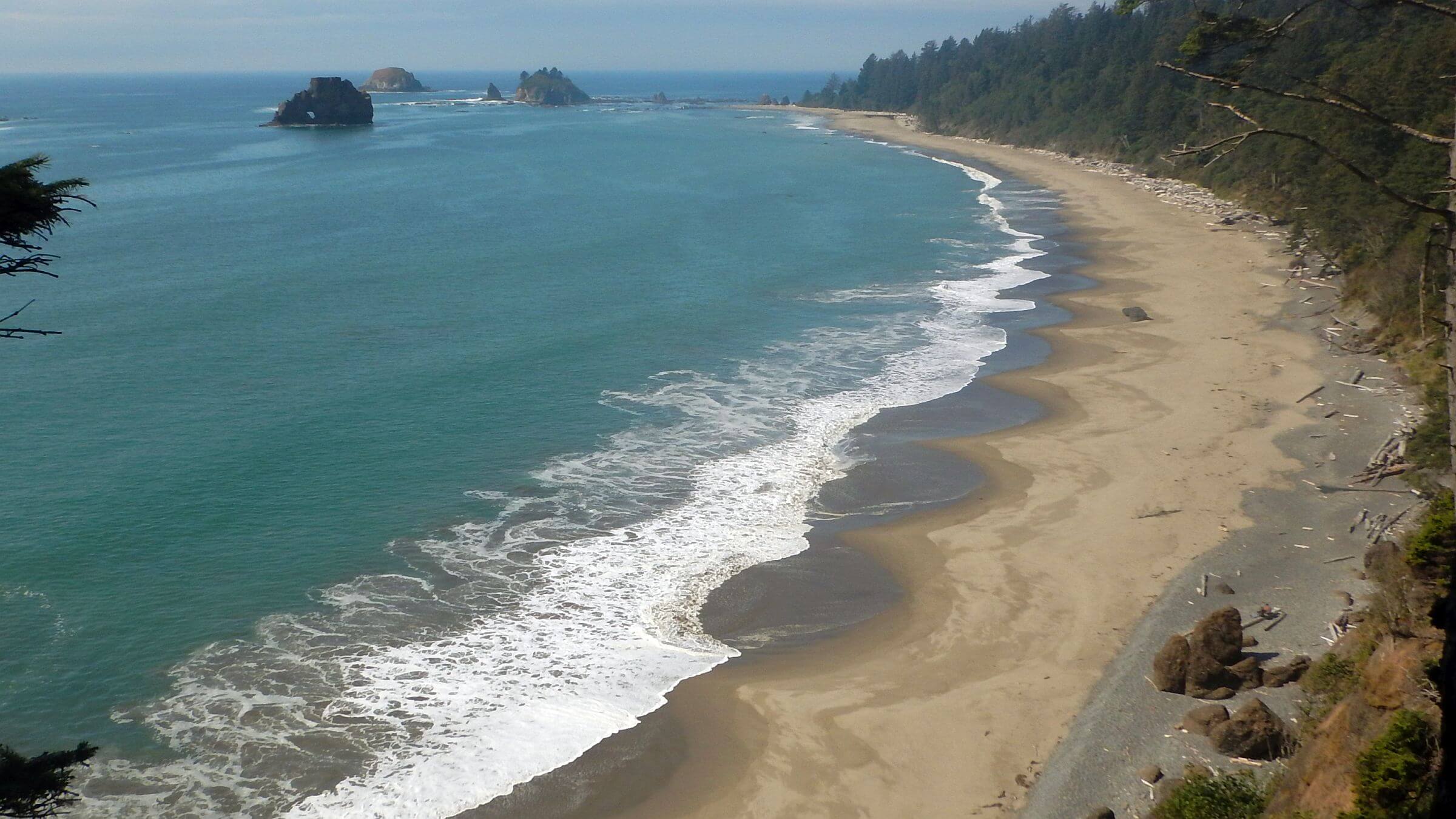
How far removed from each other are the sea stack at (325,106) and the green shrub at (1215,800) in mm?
150720

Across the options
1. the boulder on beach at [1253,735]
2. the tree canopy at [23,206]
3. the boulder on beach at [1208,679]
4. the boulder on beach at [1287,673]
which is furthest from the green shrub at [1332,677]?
the tree canopy at [23,206]

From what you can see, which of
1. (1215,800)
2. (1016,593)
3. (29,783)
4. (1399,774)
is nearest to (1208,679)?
(1215,800)

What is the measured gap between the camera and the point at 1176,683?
1488 cm

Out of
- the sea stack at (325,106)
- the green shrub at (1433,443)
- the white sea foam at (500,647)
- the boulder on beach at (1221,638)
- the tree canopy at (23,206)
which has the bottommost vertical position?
the white sea foam at (500,647)

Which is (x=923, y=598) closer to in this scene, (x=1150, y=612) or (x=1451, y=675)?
(x=1150, y=612)

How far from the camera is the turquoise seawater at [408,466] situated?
16.2 meters

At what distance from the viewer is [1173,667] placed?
1495cm

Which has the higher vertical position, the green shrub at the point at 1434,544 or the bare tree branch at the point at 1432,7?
the bare tree branch at the point at 1432,7

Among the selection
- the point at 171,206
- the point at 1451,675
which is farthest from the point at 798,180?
the point at 1451,675

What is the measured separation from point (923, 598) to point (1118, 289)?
29.2 metres

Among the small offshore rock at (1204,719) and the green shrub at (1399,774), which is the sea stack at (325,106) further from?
the green shrub at (1399,774)

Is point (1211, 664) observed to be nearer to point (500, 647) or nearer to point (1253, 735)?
point (1253, 735)

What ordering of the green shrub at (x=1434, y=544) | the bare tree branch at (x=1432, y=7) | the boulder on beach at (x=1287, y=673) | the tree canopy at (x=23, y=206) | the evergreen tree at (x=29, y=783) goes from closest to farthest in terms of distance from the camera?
the bare tree branch at (x=1432, y=7)
the tree canopy at (x=23, y=206)
the evergreen tree at (x=29, y=783)
the green shrub at (x=1434, y=544)
the boulder on beach at (x=1287, y=673)

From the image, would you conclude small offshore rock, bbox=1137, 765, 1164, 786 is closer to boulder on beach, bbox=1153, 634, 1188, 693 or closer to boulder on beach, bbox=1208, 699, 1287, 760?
boulder on beach, bbox=1208, 699, 1287, 760
